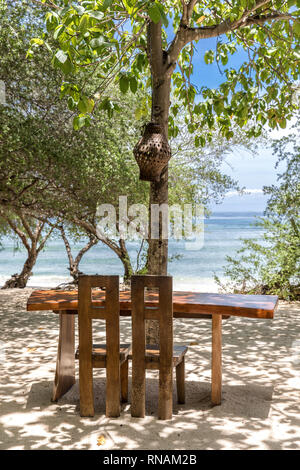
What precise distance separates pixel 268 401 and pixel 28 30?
6.63m

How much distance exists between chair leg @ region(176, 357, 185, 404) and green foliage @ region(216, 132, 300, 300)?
580 centimetres

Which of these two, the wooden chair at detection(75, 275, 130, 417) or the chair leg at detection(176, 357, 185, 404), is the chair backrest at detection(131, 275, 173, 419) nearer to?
the wooden chair at detection(75, 275, 130, 417)

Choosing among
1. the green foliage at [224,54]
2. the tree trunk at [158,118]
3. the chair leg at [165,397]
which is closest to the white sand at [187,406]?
the chair leg at [165,397]

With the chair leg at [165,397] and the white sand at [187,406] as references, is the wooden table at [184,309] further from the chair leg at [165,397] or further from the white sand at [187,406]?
the chair leg at [165,397]

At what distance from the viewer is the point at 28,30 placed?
25.2ft

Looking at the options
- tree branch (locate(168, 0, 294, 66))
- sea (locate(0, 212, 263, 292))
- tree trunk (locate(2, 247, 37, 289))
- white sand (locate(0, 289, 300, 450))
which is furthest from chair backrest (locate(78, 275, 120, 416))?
sea (locate(0, 212, 263, 292))

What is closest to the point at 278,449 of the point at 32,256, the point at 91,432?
the point at 91,432

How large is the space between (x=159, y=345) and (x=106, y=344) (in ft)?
1.32

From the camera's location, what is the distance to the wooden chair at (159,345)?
340 cm

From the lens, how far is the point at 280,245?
9742mm

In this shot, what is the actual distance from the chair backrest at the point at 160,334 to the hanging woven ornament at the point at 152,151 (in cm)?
152

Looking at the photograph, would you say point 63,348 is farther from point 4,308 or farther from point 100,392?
point 4,308

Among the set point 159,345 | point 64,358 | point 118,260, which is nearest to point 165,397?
point 159,345

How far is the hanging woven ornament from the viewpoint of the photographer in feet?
14.9
